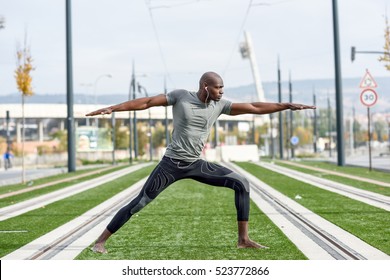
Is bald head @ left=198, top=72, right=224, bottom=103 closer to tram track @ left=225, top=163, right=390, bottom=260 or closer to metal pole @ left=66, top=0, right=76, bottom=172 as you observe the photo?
tram track @ left=225, top=163, right=390, bottom=260

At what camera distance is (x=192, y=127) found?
25.7 feet

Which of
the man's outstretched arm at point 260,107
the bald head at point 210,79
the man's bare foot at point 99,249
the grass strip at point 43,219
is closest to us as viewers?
the bald head at point 210,79

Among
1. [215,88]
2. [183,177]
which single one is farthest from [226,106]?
[183,177]

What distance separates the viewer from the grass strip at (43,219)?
32.8 feet

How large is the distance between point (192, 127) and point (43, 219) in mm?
6067

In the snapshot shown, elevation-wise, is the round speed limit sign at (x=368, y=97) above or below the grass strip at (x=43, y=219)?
above

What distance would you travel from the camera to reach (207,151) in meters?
62.5

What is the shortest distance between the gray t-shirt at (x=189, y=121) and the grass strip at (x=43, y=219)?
2.32 m

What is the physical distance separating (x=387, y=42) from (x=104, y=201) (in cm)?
2078

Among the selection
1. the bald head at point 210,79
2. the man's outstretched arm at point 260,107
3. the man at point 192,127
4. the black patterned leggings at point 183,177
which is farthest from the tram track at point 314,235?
the bald head at point 210,79

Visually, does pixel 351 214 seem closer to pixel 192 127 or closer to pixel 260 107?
pixel 260 107

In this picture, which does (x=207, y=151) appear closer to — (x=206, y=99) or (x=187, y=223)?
(x=187, y=223)

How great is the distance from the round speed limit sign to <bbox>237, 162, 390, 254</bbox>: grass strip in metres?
7.34

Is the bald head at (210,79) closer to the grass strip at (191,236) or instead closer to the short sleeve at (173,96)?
the short sleeve at (173,96)
